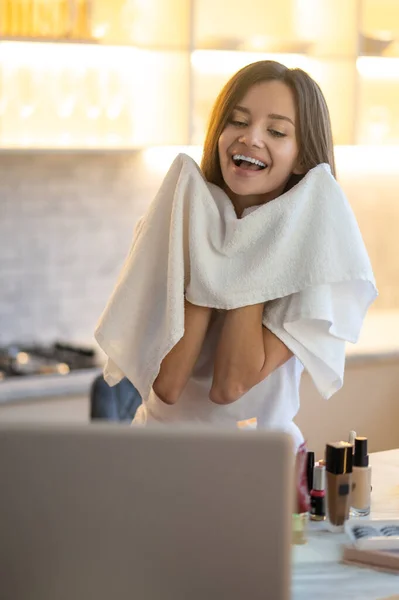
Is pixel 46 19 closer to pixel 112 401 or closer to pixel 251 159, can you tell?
pixel 112 401

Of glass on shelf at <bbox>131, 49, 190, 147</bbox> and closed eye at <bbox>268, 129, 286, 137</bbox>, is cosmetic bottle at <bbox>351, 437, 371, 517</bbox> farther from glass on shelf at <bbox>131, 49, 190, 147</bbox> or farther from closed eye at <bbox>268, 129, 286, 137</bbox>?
glass on shelf at <bbox>131, 49, 190, 147</bbox>

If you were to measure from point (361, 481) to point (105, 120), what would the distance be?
1.88m

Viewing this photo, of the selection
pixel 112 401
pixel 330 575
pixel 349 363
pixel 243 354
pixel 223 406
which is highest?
pixel 243 354

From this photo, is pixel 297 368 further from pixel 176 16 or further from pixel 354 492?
pixel 176 16

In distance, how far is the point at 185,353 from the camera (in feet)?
5.78

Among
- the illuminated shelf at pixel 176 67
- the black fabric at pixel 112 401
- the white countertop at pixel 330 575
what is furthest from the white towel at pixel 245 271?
the illuminated shelf at pixel 176 67

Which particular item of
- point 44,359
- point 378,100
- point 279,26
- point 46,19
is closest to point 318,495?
point 44,359

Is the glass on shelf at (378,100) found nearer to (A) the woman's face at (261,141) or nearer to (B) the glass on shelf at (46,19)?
(B) the glass on shelf at (46,19)

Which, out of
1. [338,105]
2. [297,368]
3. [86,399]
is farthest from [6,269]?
[297,368]

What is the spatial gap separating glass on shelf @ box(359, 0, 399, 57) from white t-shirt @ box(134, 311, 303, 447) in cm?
236

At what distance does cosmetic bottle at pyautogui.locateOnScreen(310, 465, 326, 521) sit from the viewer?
181cm

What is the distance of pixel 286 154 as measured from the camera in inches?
69.4

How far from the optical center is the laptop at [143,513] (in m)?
1.05

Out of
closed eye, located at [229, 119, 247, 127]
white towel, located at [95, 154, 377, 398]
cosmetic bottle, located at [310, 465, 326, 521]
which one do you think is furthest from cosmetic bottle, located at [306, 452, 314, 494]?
closed eye, located at [229, 119, 247, 127]
